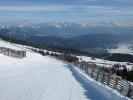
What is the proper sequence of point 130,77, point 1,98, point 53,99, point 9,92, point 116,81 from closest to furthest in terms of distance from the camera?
point 1,98 < point 53,99 < point 9,92 < point 116,81 < point 130,77

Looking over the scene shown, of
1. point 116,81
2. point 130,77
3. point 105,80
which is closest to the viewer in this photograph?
point 116,81

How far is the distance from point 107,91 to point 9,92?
20.3 ft

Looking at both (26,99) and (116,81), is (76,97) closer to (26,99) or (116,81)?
(26,99)

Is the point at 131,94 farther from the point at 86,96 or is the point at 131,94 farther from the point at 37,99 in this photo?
the point at 37,99

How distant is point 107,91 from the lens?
24.8 metres

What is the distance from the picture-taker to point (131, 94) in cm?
2272

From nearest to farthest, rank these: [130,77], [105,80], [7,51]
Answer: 1. [105,80]
2. [7,51]
3. [130,77]

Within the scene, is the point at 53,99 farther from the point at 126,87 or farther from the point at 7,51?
the point at 7,51

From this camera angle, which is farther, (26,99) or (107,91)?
(107,91)

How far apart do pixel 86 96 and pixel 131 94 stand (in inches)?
124

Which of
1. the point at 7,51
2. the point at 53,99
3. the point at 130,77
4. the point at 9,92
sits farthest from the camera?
the point at 130,77

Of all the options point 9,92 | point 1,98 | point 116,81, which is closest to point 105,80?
point 116,81

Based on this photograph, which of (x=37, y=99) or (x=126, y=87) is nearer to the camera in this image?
(x=37, y=99)

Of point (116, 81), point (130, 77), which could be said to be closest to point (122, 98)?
point (116, 81)
